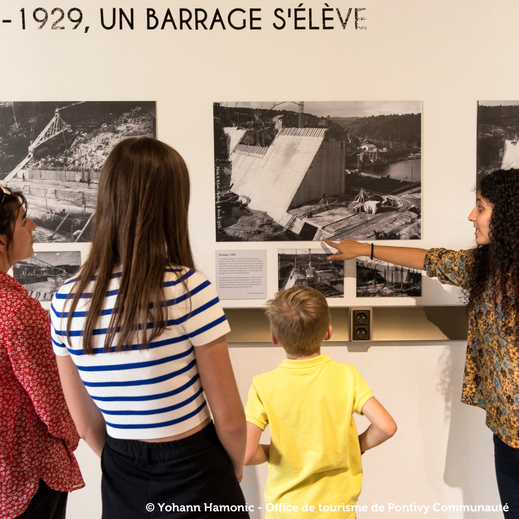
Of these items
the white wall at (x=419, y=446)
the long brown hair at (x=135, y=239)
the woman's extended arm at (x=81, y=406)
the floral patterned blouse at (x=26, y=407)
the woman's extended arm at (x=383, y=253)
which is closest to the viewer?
the long brown hair at (x=135, y=239)

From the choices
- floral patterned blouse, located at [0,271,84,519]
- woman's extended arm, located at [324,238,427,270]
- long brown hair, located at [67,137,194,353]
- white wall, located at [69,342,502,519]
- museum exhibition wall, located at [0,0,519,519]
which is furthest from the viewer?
white wall, located at [69,342,502,519]

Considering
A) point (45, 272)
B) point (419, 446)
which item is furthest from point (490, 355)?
point (45, 272)

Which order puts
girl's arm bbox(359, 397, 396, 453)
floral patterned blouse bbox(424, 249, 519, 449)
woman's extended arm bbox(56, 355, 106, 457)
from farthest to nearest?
floral patterned blouse bbox(424, 249, 519, 449)
girl's arm bbox(359, 397, 396, 453)
woman's extended arm bbox(56, 355, 106, 457)

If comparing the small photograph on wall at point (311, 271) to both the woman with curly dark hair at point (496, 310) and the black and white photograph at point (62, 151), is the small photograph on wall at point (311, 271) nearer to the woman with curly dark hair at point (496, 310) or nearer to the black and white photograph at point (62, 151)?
the woman with curly dark hair at point (496, 310)

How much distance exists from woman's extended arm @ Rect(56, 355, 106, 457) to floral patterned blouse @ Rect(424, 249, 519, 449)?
141cm

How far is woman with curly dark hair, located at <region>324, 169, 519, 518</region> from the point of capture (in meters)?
1.52

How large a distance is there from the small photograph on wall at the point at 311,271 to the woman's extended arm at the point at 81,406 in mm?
1083

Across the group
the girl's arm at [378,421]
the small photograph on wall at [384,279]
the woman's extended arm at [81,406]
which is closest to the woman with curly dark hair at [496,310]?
the small photograph on wall at [384,279]

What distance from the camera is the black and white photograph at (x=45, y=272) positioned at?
2035mm

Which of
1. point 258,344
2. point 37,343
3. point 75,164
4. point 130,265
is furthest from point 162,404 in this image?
point 75,164

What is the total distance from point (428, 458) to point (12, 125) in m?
2.63

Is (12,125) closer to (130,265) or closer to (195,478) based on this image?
(130,265)

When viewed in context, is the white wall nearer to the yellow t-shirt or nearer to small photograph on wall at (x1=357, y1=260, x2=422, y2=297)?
small photograph on wall at (x1=357, y1=260, x2=422, y2=297)

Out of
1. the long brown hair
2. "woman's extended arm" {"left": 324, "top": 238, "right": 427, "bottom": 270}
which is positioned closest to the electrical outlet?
"woman's extended arm" {"left": 324, "top": 238, "right": 427, "bottom": 270}
